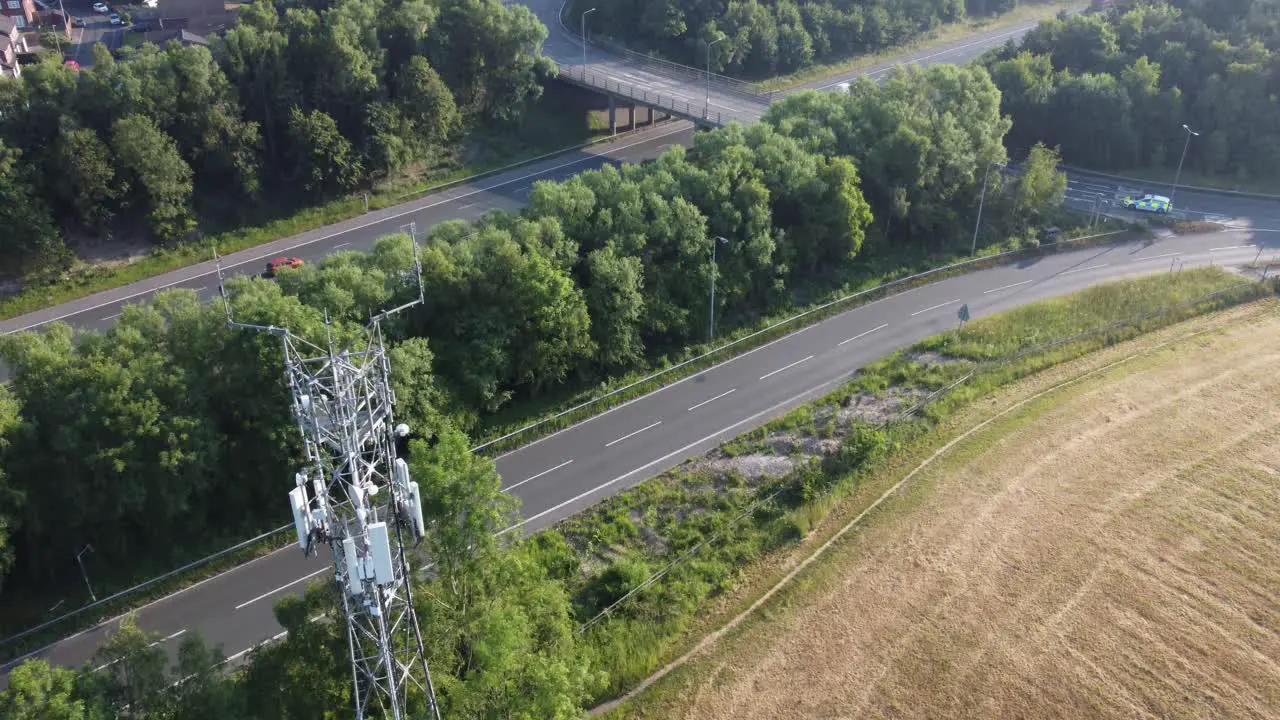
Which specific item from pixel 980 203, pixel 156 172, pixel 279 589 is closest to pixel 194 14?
pixel 156 172

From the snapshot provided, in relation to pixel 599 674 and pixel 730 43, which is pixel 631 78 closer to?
pixel 730 43

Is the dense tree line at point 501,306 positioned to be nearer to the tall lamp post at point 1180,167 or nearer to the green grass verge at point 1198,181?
the tall lamp post at point 1180,167

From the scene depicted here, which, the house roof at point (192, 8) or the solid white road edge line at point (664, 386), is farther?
the house roof at point (192, 8)

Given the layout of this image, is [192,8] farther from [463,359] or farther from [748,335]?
[748,335]

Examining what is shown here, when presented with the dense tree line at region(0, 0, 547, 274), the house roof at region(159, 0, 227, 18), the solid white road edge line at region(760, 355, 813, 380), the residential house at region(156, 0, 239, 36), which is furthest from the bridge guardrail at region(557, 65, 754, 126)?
the house roof at region(159, 0, 227, 18)

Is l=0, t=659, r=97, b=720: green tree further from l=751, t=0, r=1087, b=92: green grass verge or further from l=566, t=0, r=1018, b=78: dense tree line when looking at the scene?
l=751, t=0, r=1087, b=92: green grass verge

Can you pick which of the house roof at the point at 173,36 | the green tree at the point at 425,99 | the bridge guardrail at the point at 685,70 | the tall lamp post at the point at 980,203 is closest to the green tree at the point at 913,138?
the tall lamp post at the point at 980,203

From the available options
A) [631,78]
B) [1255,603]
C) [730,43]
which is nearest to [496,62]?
[631,78]
